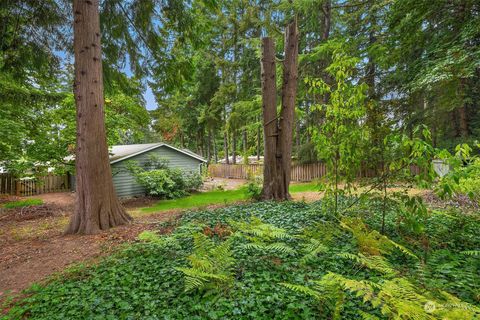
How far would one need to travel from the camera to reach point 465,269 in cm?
250

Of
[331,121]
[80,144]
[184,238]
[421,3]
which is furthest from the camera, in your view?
[421,3]

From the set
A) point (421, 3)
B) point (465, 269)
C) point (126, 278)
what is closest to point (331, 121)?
point (465, 269)

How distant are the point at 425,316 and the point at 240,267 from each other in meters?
1.61

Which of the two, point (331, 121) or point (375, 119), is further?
point (331, 121)

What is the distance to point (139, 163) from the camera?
13141mm

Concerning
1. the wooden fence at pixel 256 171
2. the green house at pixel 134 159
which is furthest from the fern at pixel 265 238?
the green house at pixel 134 159

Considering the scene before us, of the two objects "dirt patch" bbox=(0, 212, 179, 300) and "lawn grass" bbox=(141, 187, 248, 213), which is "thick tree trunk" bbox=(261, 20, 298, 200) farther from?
"dirt patch" bbox=(0, 212, 179, 300)

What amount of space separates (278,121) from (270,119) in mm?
233

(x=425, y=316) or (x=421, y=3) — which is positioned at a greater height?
(x=421, y=3)

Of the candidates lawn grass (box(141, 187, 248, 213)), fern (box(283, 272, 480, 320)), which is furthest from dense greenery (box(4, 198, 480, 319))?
lawn grass (box(141, 187, 248, 213))

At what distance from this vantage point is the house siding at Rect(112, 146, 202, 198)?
40.2 ft

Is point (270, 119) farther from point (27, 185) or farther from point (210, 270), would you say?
point (27, 185)

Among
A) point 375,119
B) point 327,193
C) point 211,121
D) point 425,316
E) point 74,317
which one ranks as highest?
point 211,121

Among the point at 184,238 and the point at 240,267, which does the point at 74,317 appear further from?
the point at 184,238
